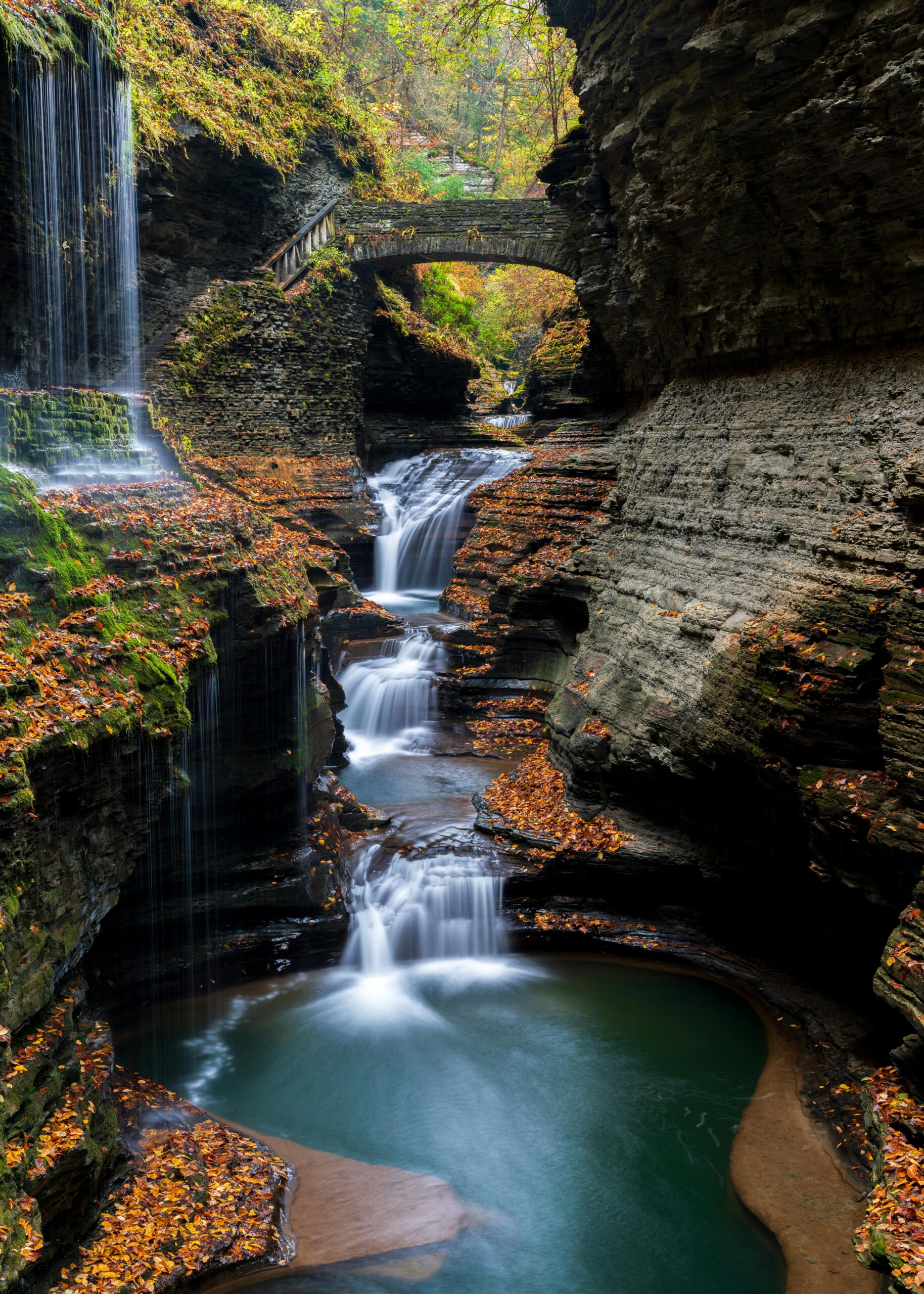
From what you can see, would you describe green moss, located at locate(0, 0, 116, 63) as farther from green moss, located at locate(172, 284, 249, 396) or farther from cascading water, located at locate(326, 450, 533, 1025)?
cascading water, located at locate(326, 450, 533, 1025)

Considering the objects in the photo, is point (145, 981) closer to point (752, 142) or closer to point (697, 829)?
point (697, 829)

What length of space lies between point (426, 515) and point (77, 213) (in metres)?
9.48

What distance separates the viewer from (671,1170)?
20.3 ft

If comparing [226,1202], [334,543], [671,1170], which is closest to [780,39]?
[671,1170]

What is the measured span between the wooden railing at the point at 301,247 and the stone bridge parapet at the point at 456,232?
348 mm

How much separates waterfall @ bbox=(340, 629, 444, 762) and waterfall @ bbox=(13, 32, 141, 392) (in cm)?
730

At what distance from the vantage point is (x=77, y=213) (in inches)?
529

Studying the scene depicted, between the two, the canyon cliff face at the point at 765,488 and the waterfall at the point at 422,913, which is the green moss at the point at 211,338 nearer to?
the canyon cliff face at the point at 765,488

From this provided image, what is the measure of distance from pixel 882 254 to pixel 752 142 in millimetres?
1756

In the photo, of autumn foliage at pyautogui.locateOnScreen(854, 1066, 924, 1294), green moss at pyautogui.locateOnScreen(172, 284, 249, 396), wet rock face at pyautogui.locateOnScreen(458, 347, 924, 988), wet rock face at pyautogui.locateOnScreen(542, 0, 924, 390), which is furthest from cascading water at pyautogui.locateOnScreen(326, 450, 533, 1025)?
green moss at pyautogui.locateOnScreen(172, 284, 249, 396)

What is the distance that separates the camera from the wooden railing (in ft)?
68.1

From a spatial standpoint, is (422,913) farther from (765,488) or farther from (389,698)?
(765,488)

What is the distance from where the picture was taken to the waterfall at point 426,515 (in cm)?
1922

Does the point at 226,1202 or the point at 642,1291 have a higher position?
the point at 226,1202
